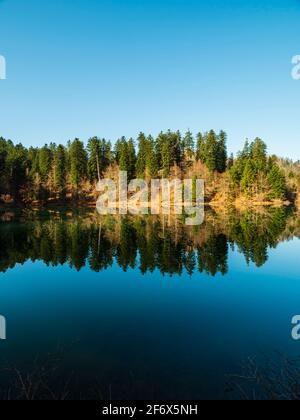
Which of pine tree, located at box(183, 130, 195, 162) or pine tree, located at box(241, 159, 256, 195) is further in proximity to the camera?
pine tree, located at box(183, 130, 195, 162)

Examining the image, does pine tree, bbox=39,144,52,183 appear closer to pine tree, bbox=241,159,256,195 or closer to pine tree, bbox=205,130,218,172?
pine tree, bbox=205,130,218,172

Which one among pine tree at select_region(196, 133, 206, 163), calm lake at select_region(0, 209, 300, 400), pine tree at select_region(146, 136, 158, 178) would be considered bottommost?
calm lake at select_region(0, 209, 300, 400)

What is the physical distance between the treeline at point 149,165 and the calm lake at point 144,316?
5997cm

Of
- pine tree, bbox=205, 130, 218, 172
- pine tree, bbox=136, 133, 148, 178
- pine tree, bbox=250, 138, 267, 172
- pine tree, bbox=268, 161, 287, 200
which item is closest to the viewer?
pine tree, bbox=268, 161, 287, 200

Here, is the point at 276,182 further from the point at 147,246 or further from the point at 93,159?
the point at 147,246

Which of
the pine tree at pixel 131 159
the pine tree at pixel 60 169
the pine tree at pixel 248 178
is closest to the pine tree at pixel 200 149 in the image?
the pine tree at pixel 248 178

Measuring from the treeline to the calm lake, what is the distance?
197 feet

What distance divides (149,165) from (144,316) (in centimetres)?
8033

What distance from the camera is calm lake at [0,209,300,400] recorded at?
9055 mm

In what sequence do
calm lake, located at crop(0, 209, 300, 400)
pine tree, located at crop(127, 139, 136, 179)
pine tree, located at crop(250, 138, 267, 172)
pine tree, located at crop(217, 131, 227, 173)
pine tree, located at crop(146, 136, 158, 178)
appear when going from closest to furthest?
calm lake, located at crop(0, 209, 300, 400) < pine tree, located at crop(250, 138, 267, 172) < pine tree, located at crop(146, 136, 158, 178) < pine tree, located at crop(127, 139, 136, 179) < pine tree, located at crop(217, 131, 227, 173)

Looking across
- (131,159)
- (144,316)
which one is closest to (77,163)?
(131,159)

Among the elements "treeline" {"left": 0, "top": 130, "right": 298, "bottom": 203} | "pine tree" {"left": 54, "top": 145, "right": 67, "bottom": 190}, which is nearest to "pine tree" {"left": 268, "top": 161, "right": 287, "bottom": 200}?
"treeline" {"left": 0, "top": 130, "right": 298, "bottom": 203}
